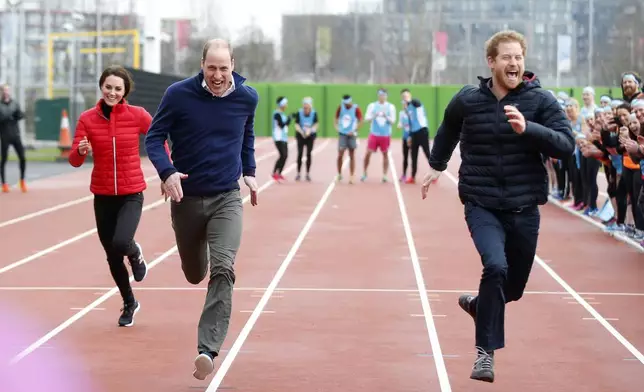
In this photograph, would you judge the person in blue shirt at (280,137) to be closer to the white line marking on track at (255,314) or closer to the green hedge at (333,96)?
the white line marking on track at (255,314)

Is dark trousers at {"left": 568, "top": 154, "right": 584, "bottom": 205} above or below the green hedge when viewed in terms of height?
below

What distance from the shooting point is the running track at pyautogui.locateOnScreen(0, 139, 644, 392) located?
8.63 metres

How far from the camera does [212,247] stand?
8.19 m

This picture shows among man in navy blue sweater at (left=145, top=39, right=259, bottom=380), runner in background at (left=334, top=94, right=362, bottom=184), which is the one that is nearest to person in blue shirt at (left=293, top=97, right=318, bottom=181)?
runner in background at (left=334, top=94, right=362, bottom=184)

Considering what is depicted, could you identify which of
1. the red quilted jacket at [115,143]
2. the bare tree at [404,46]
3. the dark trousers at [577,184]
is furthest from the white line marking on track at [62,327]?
the bare tree at [404,46]

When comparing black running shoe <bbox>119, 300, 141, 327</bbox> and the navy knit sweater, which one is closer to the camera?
the navy knit sweater

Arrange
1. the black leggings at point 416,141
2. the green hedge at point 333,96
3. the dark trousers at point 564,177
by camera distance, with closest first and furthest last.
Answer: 1. the dark trousers at point 564,177
2. the black leggings at point 416,141
3. the green hedge at point 333,96

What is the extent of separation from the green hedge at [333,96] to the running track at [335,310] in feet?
157

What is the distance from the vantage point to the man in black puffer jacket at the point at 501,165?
7797mm

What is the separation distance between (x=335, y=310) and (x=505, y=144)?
3.81 m

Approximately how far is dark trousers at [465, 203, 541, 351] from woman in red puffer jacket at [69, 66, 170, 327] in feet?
10.2

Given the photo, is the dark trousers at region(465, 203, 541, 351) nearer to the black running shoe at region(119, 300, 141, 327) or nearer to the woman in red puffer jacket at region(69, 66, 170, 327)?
the woman in red puffer jacket at region(69, 66, 170, 327)

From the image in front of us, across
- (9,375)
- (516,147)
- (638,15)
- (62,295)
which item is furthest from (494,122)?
(638,15)

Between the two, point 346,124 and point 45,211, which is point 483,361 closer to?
point 45,211
